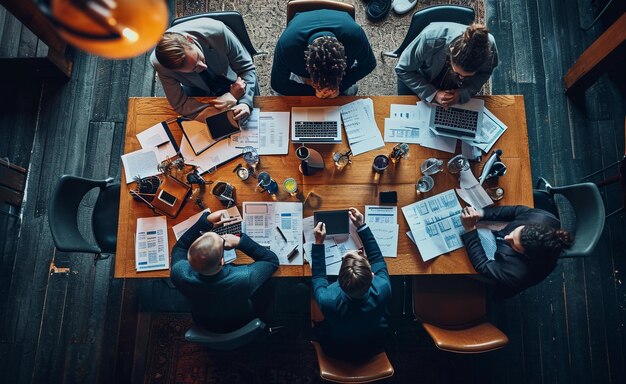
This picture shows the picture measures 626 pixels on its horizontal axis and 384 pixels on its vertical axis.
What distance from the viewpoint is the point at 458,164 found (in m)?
2.33

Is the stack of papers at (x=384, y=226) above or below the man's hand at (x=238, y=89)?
below

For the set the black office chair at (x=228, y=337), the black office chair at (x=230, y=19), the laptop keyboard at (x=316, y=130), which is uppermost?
the black office chair at (x=230, y=19)

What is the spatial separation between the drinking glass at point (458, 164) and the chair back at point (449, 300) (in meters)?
0.72

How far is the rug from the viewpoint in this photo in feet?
11.0

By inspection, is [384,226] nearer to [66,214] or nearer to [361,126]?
[361,126]

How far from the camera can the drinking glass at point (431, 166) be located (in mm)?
2309

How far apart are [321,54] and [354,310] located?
53.6 inches

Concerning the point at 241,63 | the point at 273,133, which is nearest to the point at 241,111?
the point at 273,133

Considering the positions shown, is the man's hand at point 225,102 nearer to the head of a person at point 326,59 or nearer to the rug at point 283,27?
the head of a person at point 326,59

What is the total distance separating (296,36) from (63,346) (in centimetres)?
281

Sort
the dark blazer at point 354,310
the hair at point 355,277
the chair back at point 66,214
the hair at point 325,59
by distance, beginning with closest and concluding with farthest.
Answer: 1. the hair at point 355,277
2. the dark blazer at point 354,310
3. the hair at point 325,59
4. the chair back at point 66,214

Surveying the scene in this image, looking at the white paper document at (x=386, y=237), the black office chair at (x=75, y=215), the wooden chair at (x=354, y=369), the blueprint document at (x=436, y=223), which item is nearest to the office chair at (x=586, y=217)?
the blueprint document at (x=436, y=223)

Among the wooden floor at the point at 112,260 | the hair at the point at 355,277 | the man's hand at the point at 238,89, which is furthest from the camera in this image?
the wooden floor at the point at 112,260

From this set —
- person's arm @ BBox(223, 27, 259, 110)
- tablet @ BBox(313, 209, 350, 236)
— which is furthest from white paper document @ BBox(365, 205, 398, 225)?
person's arm @ BBox(223, 27, 259, 110)
